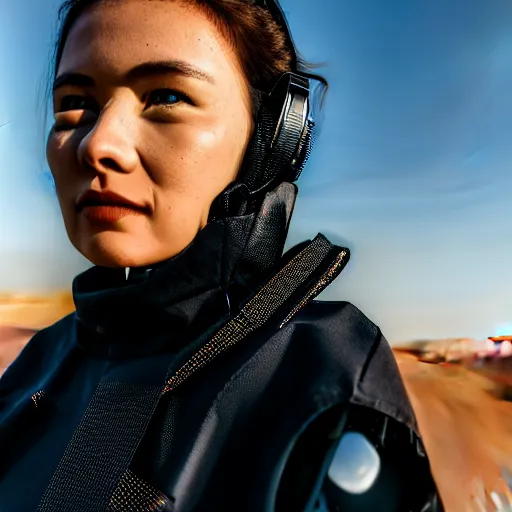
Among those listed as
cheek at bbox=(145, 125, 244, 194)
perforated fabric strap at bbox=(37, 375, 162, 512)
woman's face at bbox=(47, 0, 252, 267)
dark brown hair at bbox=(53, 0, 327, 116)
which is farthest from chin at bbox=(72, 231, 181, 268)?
dark brown hair at bbox=(53, 0, 327, 116)

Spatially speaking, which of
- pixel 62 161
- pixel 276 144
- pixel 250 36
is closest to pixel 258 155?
pixel 276 144

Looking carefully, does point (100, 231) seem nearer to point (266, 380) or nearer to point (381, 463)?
point (266, 380)

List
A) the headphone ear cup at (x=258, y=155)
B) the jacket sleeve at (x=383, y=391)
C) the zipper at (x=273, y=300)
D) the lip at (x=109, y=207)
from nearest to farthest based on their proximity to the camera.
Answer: the jacket sleeve at (x=383, y=391)
the zipper at (x=273, y=300)
the lip at (x=109, y=207)
the headphone ear cup at (x=258, y=155)

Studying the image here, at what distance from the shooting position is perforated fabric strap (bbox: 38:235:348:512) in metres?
0.69

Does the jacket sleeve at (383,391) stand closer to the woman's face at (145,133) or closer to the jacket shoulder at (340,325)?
the jacket shoulder at (340,325)

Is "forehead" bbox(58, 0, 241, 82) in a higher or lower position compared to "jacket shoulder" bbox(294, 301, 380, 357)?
higher

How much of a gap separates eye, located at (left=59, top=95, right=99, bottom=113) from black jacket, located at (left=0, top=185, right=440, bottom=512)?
13.6 inches

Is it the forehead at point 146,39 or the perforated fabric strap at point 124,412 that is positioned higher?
the forehead at point 146,39

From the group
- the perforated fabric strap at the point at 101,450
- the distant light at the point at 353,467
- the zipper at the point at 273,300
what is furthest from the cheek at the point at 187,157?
the distant light at the point at 353,467

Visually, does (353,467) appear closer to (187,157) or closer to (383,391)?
(383,391)

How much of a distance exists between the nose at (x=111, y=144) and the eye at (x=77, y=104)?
94mm

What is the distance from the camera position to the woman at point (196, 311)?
66 centimetres

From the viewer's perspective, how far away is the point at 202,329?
0.85 metres

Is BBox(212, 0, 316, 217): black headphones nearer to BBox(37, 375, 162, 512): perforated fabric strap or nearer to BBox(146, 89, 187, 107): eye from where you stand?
BBox(146, 89, 187, 107): eye
